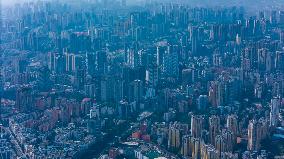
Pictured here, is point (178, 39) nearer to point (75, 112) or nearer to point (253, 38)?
point (253, 38)

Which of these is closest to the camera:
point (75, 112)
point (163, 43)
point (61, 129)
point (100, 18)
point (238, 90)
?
point (61, 129)

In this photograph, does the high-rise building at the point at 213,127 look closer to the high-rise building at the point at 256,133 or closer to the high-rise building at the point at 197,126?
the high-rise building at the point at 197,126

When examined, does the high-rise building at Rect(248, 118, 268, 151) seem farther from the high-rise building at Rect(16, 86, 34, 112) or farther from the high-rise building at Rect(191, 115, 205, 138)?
the high-rise building at Rect(16, 86, 34, 112)

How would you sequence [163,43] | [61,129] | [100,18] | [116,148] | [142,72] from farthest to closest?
[100,18]
[163,43]
[142,72]
[61,129]
[116,148]

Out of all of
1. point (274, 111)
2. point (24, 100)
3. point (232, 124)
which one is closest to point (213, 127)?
point (232, 124)

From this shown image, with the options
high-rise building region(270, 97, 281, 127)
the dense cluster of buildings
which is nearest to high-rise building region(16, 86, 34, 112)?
the dense cluster of buildings

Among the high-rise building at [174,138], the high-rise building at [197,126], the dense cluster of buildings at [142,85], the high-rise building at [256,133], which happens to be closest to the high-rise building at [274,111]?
the dense cluster of buildings at [142,85]

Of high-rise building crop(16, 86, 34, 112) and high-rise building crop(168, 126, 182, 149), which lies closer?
high-rise building crop(168, 126, 182, 149)

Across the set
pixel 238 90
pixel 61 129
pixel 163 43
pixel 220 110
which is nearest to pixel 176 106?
pixel 220 110
